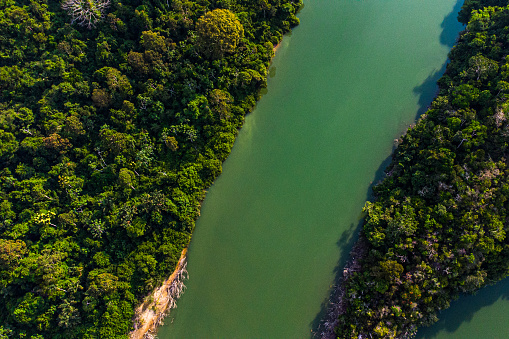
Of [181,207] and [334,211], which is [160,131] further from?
[334,211]

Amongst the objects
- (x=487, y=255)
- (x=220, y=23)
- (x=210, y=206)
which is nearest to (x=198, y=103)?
(x=220, y=23)

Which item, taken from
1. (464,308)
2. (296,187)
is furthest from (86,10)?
(464,308)

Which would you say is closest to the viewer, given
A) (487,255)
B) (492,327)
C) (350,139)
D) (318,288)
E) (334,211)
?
(487,255)

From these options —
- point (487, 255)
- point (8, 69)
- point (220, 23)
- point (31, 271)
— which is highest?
point (220, 23)

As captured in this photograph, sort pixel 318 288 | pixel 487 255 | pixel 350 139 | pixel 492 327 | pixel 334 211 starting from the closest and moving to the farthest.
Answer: pixel 487 255 → pixel 492 327 → pixel 318 288 → pixel 334 211 → pixel 350 139

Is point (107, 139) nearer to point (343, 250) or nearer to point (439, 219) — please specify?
point (343, 250)

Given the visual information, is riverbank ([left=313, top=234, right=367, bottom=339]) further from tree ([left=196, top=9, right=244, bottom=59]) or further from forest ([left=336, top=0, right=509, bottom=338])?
tree ([left=196, top=9, right=244, bottom=59])

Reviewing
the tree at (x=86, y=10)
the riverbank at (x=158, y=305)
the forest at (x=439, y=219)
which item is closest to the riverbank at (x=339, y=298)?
the forest at (x=439, y=219)
